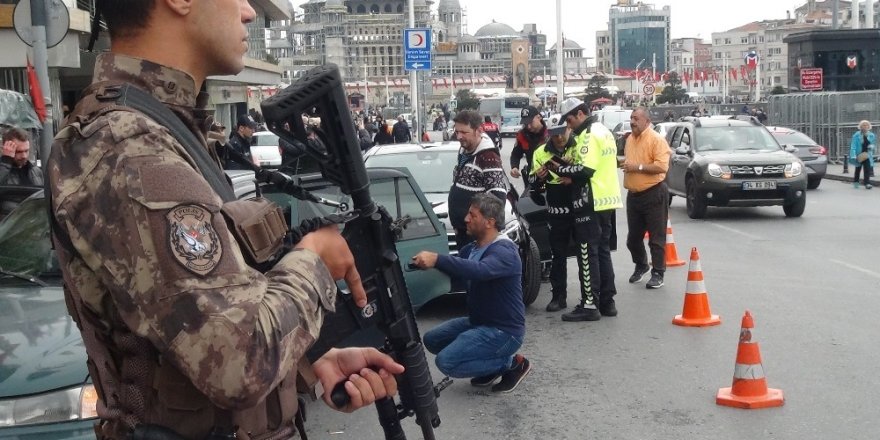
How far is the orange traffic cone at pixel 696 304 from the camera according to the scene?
8875 mm

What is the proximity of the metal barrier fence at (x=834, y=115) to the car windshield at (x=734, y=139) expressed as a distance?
12.3 metres

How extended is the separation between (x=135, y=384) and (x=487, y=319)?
514cm

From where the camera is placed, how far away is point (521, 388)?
286 inches

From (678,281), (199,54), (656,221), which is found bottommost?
(678,281)

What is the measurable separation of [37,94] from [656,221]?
6.33 meters

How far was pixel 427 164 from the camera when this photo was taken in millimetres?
12109

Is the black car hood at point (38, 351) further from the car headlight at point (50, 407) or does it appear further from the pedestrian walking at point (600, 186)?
the pedestrian walking at point (600, 186)

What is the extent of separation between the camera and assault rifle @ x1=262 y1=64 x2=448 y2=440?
226 centimetres

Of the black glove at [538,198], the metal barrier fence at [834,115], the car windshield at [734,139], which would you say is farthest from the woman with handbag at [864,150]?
the black glove at [538,198]

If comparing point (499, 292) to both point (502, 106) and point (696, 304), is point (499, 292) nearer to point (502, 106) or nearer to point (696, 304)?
point (696, 304)

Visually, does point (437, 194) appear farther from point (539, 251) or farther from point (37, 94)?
point (37, 94)

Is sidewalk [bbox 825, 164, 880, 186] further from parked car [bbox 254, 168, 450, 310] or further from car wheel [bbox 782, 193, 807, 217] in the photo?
parked car [bbox 254, 168, 450, 310]

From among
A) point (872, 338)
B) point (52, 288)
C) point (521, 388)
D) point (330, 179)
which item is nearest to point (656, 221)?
point (872, 338)

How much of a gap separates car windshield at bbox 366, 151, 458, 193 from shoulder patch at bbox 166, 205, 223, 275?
970 cm
